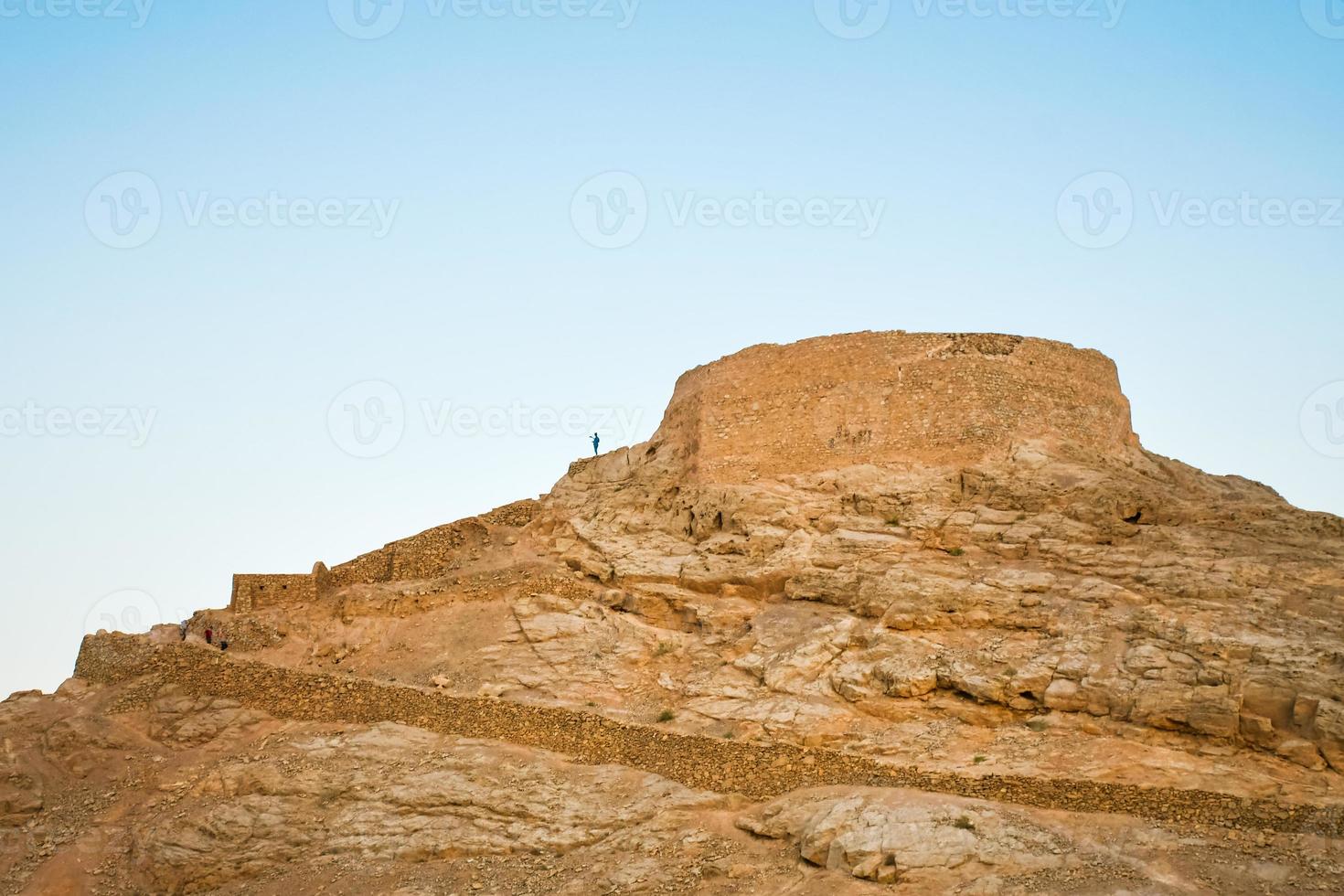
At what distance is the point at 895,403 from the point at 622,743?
10111mm

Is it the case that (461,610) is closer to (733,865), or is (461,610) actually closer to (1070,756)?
(733,865)

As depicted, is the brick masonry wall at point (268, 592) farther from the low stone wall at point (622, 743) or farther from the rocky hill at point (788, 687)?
the low stone wall at point (622, 743)

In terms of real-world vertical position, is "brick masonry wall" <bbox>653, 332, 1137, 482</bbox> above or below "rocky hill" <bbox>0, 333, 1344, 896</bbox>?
above

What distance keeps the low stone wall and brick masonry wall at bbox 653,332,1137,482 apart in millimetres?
7914

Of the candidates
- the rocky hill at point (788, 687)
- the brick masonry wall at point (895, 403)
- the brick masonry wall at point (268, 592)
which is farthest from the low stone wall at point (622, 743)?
the brick masonry wall at point (895, 403)

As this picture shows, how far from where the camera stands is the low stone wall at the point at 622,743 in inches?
733

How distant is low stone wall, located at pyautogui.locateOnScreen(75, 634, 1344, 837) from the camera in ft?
61.1

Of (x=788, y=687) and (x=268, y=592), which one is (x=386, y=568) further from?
(x=788, y=687)

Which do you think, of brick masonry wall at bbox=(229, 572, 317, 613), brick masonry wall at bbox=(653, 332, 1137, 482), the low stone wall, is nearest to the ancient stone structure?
brick masonry wall at bbox=(229, 572, 317, 613)

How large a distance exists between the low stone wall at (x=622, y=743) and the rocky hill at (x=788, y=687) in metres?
0.06

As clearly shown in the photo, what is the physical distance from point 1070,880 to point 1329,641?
6.21m

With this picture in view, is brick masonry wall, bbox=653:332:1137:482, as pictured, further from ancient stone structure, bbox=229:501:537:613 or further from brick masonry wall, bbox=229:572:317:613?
brick masonry wall, bbox=229:572:317:613

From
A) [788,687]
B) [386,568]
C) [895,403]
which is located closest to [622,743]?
[788,687]

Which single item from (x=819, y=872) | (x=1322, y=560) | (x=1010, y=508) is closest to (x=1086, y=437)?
(x=1010, y=508)
